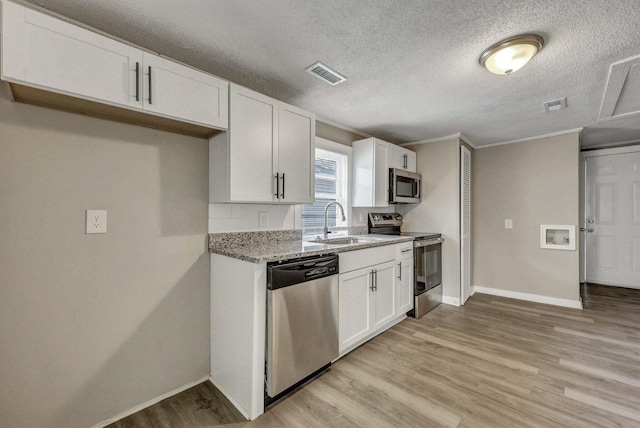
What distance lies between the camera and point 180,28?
1595 mm

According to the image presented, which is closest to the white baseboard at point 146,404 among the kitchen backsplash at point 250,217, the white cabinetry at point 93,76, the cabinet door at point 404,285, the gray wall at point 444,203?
the kitchen backsplash at point 250,217

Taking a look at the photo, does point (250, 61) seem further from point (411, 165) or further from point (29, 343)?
point (411, 165)

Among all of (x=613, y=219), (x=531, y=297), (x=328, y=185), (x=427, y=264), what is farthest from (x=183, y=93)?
(x=613, y=219)

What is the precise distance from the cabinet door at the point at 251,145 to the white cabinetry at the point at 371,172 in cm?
154

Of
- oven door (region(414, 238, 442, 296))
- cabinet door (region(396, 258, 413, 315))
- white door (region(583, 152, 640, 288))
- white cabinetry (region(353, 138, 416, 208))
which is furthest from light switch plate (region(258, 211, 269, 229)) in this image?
white door (region(583, 152, 640, 288))

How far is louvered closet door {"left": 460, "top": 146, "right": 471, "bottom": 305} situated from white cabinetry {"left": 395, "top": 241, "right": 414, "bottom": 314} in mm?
976

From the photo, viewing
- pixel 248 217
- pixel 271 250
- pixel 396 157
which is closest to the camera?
pixel 271 250

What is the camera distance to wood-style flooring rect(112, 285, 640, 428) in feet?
5.56

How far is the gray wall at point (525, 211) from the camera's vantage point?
367 cm

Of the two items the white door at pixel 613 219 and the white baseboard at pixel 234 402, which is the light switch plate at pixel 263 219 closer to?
the white baseboard at pixel 234 402

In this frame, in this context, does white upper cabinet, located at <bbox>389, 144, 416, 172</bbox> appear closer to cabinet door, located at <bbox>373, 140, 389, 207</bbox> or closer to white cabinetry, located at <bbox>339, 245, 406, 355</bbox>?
cabinet door, located at <bbox>373, 140, 389, 207</bbox>

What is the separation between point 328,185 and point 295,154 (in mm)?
1033

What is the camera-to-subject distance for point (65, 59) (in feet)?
4.27

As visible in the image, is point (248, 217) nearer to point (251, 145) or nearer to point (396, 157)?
point (251, 145)
